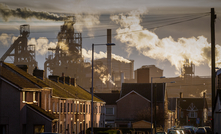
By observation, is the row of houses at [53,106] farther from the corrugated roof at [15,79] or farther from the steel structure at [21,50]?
the steel structure at [21,50]

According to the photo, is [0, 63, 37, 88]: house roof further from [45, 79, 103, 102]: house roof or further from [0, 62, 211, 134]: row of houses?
[45, 79, 103, 102]: house roof

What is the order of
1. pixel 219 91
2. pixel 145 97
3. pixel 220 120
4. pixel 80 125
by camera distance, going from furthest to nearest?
pixel 145 97
pixel 80 125
pixel 219 91
pixel 220 120

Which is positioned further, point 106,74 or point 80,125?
point 106,74

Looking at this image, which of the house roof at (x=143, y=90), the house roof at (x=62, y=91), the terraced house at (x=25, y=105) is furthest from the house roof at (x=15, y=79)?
the house roof at (x=143, y=90)

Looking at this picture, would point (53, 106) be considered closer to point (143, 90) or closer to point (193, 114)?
point (143, 90)

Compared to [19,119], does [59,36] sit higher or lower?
higher

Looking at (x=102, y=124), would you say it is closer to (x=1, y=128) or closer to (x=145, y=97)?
(x=145, y=97)

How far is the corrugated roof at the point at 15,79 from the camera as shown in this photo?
35.5m

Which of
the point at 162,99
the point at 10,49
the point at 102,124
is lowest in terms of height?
the point at 102,124

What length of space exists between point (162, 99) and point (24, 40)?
256 feet

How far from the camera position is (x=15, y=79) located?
36875mm

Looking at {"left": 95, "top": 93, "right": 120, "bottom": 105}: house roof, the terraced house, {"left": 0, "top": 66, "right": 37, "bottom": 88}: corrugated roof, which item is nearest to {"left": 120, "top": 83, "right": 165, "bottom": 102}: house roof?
{"left": 95, "top": 93, "right": 120, "bottom": 105}: house roof

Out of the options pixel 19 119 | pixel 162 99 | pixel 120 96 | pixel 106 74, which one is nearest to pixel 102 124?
pixel 120 96

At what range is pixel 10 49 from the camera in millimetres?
139000
